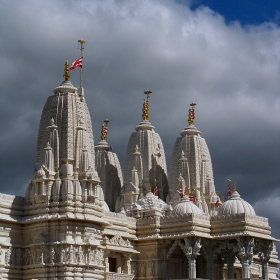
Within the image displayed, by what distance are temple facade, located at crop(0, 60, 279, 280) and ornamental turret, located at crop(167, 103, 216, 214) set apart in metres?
0.11

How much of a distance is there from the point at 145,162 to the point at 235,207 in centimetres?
1460

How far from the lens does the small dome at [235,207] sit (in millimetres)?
72625

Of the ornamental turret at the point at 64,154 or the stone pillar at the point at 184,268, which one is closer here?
the ornamental turret at the point at 64,154

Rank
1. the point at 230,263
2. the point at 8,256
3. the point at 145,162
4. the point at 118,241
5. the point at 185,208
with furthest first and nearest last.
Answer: the point at 145,162 → the point at 230,263 → the point at 185,208 → the point at 118,241 → the point at 8,256

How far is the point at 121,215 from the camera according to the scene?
240 feet

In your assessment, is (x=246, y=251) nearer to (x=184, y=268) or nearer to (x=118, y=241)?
(x=184, y=268)

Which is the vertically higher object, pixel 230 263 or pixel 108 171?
pixel 108 171

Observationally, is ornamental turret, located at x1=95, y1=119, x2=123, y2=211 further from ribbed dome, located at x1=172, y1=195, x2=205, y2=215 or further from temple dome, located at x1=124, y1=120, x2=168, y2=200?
ribbed dome, located at x1=172, y1=195, x2=205, y2=215

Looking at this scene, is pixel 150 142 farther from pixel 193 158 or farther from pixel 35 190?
pixel 35 190

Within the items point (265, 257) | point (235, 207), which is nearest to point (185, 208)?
point (235, 207)

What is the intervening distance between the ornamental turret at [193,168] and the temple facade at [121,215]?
0.38ft

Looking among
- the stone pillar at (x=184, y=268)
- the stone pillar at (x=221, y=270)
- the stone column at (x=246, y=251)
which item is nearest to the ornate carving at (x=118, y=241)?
the stone pillar at (x=184, y=268)

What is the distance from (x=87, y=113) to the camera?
233ft

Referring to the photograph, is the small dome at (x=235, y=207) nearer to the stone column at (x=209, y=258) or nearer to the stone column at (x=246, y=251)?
the stone column at (x=246, y=251)
